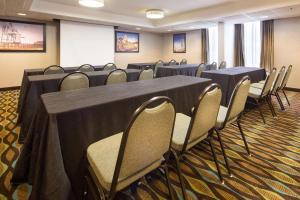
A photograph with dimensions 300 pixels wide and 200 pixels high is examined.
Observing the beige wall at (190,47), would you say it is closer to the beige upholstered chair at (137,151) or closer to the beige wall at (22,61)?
the beige wall at (22,61)

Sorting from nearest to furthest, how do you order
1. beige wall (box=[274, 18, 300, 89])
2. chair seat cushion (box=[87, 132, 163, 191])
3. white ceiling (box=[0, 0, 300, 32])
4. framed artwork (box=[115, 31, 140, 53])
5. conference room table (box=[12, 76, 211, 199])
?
chair seat cushion (box=[87, 132, 163, 191]) → conference room table (box=[12, 76, 211, 199]) → white ceiling (box=[0, 0, 300, 32]) → beige wall (box=[274, 18, 300, 89]) → framed artwork (box=[115, 31, 140, 53])

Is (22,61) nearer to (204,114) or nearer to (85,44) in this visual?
(85,44)

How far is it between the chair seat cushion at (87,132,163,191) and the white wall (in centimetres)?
569

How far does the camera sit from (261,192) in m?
1.59

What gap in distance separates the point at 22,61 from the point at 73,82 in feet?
15.0

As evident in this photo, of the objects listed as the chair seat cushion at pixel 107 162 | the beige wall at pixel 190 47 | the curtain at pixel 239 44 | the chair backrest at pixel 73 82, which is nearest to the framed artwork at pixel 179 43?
the beige wall at pixel 190 47

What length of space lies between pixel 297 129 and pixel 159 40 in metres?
8.10

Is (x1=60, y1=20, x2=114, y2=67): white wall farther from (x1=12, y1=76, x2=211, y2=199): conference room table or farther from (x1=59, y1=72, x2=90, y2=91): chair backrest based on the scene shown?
(x1=12, y1=76, x2=211, y2=199): conference room table

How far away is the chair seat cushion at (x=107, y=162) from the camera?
1.05 metres

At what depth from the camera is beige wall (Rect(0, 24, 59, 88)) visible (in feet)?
19.4

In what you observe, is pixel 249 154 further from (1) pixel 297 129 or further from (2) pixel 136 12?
(2) pixel 136 12

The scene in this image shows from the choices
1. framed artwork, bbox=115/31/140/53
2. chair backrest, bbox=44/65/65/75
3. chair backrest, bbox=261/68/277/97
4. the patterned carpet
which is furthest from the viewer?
framed artwork, bbox=115/31/140/53

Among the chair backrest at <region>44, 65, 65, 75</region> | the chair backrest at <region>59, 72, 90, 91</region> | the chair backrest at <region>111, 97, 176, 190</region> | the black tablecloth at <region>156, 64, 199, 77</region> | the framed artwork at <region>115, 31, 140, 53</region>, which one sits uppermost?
the framed artwork at <region>115, 31, 140, 53</region>

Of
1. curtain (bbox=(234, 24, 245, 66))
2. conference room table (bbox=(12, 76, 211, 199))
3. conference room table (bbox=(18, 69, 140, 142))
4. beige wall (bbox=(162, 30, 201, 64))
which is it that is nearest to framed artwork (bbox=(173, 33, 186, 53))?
beige wall (bbox=(162, 30, 201, 64))
